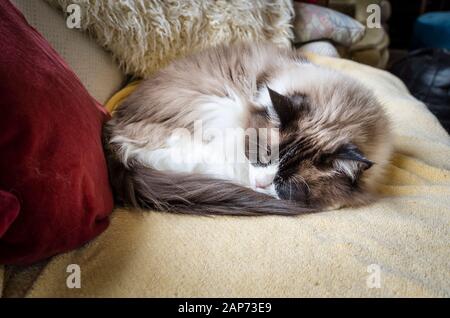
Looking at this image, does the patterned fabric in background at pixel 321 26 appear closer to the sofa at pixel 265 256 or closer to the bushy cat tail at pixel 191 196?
the sofa at pixel 265 256

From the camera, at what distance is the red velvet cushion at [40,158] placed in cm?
60

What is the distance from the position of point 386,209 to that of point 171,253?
616mm

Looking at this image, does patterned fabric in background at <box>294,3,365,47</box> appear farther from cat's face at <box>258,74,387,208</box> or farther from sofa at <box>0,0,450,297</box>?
sofa at <box>0,0,450,297</box>

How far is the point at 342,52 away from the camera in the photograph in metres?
2.14

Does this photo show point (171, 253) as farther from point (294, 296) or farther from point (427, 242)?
point (427, 242)

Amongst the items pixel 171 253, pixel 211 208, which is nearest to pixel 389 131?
pixel 211 208

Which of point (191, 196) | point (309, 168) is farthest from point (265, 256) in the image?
point (309, 168)

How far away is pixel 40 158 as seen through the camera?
0.64 metres

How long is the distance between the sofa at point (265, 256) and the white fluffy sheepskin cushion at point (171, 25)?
1.07 ft

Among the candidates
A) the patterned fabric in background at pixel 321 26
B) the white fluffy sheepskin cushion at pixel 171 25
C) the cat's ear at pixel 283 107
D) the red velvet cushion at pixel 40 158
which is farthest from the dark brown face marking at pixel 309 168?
the patterned fabric in background at pixel 321 26

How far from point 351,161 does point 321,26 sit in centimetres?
129

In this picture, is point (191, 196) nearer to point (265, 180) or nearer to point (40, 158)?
point (265, 180)

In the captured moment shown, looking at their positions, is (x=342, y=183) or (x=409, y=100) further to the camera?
(x=409, y=100)

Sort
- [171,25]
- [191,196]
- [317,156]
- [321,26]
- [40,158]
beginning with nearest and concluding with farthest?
[40,158], [191,196], [317,156], [171,25], [321,26]
